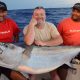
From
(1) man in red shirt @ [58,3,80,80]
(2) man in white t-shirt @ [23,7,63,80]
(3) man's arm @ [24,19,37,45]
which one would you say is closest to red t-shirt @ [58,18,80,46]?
(1) man in red shirt @ [58,3,80,80]

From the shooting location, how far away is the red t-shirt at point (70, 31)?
14.5ft

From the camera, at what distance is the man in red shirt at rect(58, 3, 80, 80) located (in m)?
4.42

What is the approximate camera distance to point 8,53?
382 cm

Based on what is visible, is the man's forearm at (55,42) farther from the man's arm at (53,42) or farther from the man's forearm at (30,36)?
the man's forearm at (30,36)

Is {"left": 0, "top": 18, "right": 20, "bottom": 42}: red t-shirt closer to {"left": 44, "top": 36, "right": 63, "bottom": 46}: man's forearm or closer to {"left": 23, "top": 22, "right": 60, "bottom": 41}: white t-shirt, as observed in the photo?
{"left": 23, "top": 22, "right": 60, "bottom": 41}: white t-shirt

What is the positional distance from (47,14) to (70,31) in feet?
1.98

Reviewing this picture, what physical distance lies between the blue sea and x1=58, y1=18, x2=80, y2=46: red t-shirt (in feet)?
1.18

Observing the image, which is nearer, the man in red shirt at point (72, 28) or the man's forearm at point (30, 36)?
the man's forearm at point (30, 36)

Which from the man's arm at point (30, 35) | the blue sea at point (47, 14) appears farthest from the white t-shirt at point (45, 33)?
the blue sea at point (47, 14)

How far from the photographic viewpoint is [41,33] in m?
4.19

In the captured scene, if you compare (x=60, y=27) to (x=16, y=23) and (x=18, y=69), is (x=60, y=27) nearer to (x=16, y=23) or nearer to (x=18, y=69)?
(x=16, y=23)

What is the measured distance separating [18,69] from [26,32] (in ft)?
1.74

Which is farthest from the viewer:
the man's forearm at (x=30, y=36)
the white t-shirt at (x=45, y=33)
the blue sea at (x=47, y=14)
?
the blue sea at (x=47, y=14)

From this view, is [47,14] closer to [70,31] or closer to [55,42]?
[70,31]
